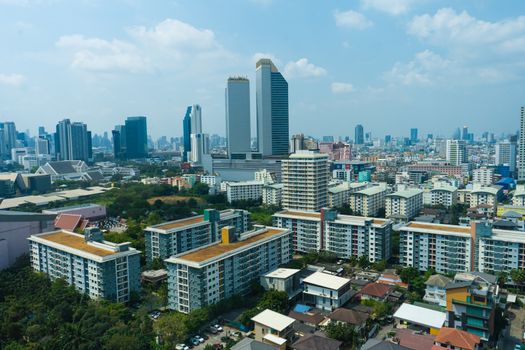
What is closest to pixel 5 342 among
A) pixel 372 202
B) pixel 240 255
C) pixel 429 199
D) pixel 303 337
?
pixel 240 255

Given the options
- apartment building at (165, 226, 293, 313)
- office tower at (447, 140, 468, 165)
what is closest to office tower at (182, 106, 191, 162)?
office tower at (447, 140, 468, 165)

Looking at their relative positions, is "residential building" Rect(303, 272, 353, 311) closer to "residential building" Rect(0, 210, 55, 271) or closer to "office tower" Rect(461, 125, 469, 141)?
"residential building" Rect(0, 210, 55, 271)

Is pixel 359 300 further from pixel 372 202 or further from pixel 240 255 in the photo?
pixel 372 202

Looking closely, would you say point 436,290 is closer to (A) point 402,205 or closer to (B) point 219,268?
(B) point 219,268

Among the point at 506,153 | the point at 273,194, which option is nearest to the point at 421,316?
the point at 273,194

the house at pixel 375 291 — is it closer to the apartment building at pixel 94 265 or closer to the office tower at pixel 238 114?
the apartment building at pixel 94 265

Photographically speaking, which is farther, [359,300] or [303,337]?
[359,300]

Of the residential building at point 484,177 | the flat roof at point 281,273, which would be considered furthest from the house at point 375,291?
the residential building at point 484,177

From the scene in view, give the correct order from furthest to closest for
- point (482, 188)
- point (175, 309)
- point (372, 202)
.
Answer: point (482, 188) < point (372, 202) < point (175, 309)
